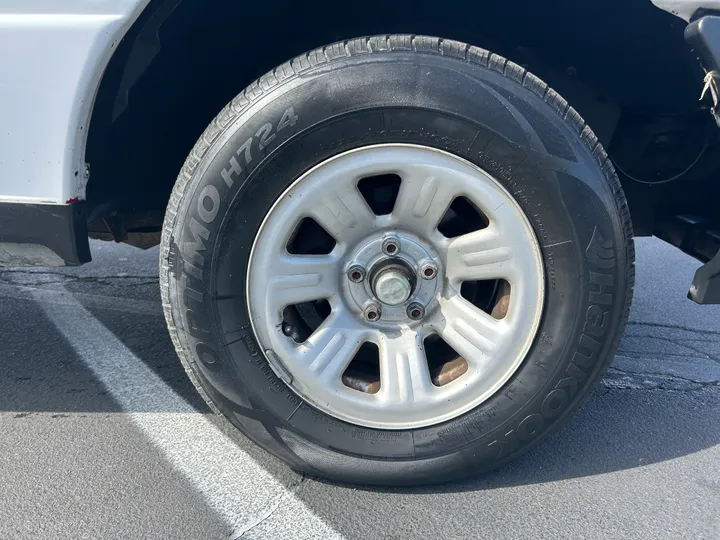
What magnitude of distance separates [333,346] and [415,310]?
26cm

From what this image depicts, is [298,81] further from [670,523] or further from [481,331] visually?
[670,523]

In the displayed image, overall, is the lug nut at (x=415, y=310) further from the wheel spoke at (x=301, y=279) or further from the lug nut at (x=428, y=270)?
the wheel spoke at (x=301, y=279)

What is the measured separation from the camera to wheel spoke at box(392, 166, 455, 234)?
1.58 meters

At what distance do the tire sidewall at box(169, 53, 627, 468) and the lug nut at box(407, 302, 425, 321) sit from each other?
0.32m

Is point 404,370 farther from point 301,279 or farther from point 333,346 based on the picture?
point 301,279

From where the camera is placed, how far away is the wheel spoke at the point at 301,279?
1641 millimetres

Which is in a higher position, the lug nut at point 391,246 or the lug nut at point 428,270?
the lug nut at point 391,246

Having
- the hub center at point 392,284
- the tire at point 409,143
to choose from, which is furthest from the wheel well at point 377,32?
the hub center at point 392,284

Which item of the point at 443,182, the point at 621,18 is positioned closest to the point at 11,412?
the point at 443,182

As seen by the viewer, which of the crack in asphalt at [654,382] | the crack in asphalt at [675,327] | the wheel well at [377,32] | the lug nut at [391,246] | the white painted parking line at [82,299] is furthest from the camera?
the white painted parking line at [82,299]

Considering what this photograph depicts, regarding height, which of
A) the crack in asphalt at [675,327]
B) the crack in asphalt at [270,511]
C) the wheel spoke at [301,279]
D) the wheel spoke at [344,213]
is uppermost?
the wheel spoke at [344,213]

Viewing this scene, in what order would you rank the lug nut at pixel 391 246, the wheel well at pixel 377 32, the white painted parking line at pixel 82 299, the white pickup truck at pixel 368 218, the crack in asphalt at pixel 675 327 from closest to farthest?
the white pickup truck at pixel 368 218 < the lug nut at pixel 391 246 < the wheel well at pixel 377 32 < the crack in asphalt at pixel 675 327 < the white painted parking line at pixel 82 299

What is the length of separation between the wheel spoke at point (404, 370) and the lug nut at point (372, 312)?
0.08m

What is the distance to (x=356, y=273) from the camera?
1.66m
